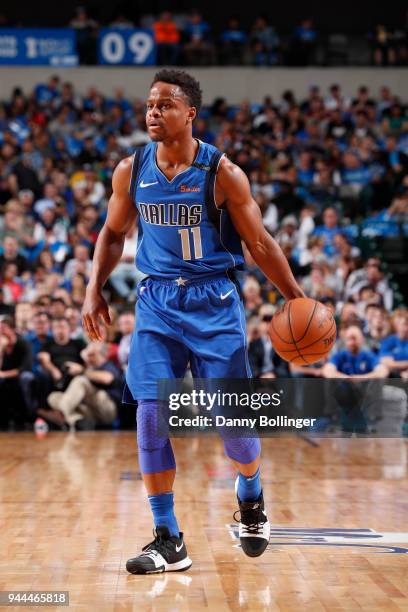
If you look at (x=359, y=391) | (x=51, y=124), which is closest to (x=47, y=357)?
(x=359, y=391)

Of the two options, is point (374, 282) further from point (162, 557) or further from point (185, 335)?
point (162, 557)

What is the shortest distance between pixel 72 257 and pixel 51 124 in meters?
6.00

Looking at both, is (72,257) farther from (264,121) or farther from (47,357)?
(264,121)

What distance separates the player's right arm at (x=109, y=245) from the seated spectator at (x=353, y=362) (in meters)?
5.70

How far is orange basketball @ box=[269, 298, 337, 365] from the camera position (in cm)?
451

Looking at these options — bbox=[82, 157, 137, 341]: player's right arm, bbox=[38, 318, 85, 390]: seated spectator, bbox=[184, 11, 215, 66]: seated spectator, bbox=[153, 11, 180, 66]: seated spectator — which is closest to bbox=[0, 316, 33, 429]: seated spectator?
bbox=[38, 318, 85, 390]: seated spectator

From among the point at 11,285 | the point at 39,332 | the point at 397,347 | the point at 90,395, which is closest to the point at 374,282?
the point at 397,347

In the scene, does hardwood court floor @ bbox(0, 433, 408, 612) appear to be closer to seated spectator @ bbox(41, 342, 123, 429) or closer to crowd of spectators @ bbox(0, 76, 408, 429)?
seated spectator @ bbox(41, 342, 123, 429)

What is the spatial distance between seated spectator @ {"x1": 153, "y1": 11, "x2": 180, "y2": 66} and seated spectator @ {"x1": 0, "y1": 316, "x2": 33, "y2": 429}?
9.91 metres

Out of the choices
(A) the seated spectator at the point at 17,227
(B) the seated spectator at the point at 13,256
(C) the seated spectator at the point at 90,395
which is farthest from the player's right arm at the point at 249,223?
(A) the seated spectator at the point at 17,227

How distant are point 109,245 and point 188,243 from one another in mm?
481

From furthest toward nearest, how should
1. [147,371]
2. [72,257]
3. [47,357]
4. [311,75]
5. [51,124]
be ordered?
[311,75] < [51,124] < [72,257] < [47,357] < [147,371]

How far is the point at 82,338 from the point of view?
1145 centimetres

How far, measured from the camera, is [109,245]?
4.87m
